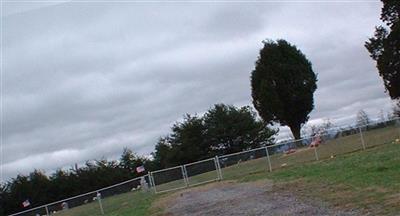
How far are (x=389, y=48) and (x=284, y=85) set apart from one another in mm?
9666

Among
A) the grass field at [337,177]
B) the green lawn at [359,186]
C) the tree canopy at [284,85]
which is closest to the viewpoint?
the green lawn at [359,186]

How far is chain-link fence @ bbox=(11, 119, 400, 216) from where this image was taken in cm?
2953

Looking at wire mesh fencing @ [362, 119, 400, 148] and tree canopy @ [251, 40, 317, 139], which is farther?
tree canopy @ [251, 40, 317, 139]

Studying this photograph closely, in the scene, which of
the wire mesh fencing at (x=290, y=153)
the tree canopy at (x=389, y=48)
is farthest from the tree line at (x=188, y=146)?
the wire mesh fencing at (x=290, y=153)

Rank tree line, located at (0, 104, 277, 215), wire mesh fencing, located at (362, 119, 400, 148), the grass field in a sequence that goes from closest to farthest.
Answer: the grass field, wire mesh fencing, located at (362, 119, 400, 148), tree line, located at (0, 104, 277, 215)

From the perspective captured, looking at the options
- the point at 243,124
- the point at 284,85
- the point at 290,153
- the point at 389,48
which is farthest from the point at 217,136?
the point at 290,153

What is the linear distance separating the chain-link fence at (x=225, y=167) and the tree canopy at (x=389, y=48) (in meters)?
10.4

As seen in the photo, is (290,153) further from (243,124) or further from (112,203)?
(243,124)

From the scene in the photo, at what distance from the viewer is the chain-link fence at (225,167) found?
2953 centimetres

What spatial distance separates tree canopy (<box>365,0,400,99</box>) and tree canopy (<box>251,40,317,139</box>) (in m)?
6.91

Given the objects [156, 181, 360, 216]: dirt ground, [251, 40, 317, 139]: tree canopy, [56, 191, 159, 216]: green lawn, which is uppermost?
[251, 40, 317, 139]: tree canopy

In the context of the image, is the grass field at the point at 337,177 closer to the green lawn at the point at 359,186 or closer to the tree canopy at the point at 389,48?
the green lawn at the point at 359,186

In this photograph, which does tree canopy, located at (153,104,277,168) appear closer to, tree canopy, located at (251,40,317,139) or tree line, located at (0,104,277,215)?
tree line, located at (0,104,277,215)

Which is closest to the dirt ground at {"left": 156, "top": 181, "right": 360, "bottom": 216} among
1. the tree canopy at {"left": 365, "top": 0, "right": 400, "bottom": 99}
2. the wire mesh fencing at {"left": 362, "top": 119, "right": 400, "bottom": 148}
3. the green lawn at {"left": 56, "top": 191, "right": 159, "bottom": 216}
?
the green lawn at {"left": 56, "top": 191, "right": 159, "bottom": 216}
